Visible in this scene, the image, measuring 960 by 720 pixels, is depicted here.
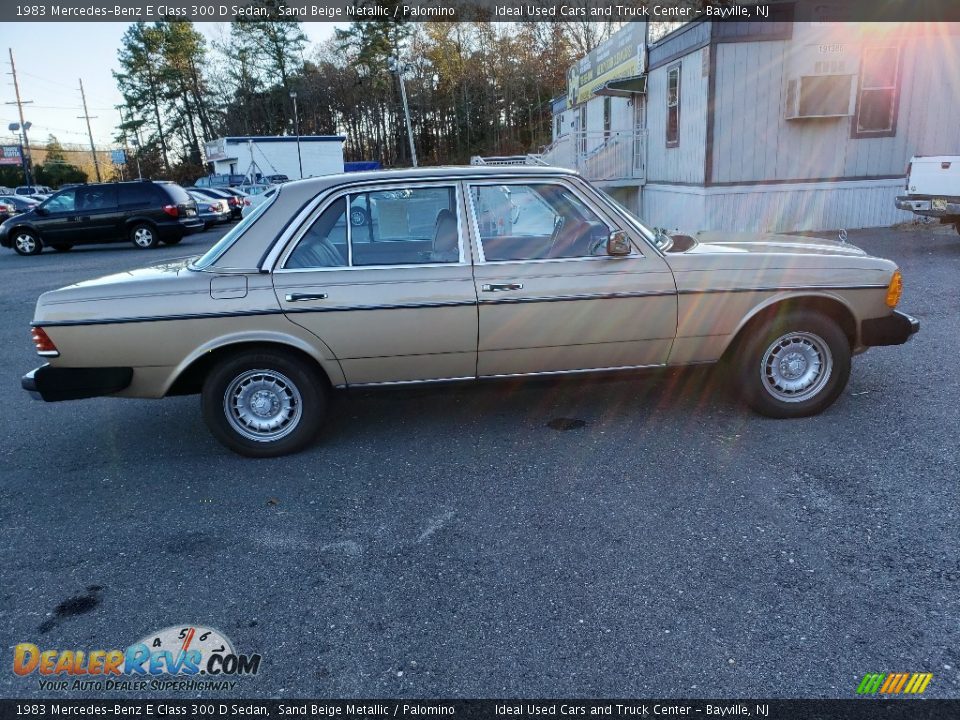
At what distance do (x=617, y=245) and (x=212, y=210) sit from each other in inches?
874

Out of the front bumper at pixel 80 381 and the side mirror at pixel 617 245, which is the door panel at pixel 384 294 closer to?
the side mirror at pixel 617 245

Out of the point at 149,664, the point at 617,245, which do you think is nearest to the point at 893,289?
the point at 617,245

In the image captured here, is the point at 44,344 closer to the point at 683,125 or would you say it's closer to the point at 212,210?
the point at 683,125

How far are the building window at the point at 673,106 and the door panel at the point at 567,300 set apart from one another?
11716mm

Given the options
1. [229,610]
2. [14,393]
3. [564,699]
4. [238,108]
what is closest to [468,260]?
[229,610]

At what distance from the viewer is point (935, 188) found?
34.9ft

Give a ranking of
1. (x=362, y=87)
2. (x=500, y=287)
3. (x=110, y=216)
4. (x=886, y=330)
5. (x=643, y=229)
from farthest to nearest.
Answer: (x=362, y=87)
(x=110, y=216)
(x=886, y=330)
(x=643, y=229)
(x=500, y=287)

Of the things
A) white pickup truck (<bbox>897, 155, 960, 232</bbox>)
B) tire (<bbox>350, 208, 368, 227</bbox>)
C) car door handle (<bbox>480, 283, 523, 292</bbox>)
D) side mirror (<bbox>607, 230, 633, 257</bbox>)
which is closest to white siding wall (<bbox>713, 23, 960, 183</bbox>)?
white pickup truck (<bbox>897, 155, 960, 232</bbox>)

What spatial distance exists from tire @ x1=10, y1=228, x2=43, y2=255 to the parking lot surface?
16.1m

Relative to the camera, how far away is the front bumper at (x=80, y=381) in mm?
4016

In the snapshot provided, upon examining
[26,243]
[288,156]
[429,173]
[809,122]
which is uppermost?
[288,156]

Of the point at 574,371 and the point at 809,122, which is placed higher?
the point at 809,122

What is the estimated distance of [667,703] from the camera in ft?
7.46

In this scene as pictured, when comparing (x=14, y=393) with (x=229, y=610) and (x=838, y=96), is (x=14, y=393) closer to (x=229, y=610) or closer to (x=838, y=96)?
(x=229, y=610)
